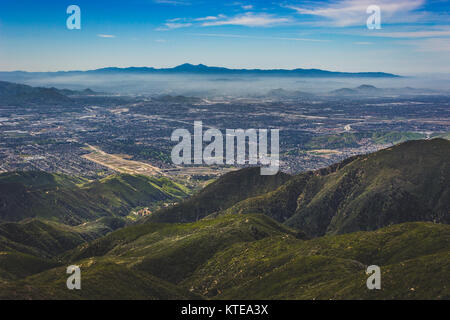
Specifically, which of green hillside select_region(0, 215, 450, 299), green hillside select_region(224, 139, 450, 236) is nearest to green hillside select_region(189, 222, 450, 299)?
green hillside select_region(0, 215, 450, 299)

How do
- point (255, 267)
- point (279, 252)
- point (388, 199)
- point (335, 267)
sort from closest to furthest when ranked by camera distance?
point (335, 267) → point (255, 267) → point (279, 252) → point (388, 199)

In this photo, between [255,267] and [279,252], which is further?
[279,252]

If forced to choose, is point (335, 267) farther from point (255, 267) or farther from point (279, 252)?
point (279, 252)

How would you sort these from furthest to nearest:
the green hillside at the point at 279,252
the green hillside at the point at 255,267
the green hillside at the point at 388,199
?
the green hillside at the point at 388,199
the green hillside at the point at 279,252
the green hillside at the point at 255,267

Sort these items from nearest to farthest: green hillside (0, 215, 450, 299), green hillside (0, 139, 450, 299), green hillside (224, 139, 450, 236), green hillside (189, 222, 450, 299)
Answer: green hillside (189, 222, 450, 299), green hillside (0, 215, 450, 299), green hillside (0, 139, 450, 299), green hillside (224, 139, 450, 236)

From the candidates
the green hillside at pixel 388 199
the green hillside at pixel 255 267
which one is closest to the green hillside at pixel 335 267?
the green hillside at pixel 255 267

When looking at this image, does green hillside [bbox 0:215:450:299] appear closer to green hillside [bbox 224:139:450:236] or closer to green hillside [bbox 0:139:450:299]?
green hillside [bbox 0:139:450:299]

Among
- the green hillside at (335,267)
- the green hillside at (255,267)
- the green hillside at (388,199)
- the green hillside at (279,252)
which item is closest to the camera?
the green hillside at (335,267)

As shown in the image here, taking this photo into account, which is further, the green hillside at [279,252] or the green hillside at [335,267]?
the green hillside at [279,252]

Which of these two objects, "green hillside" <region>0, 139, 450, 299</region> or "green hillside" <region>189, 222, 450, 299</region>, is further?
"green hillside" <region>0, 139, 450, 299</region>

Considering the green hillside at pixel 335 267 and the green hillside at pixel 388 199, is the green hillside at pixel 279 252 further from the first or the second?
the green hillside at pixel 388 199

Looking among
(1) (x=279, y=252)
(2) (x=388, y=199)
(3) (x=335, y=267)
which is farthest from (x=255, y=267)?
(2) (x=388, y=199)
